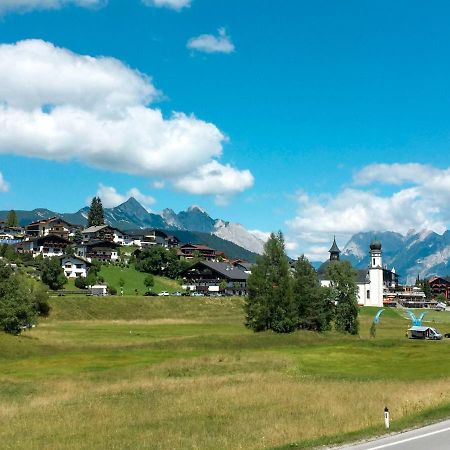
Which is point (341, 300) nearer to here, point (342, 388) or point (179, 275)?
point (342, 388)

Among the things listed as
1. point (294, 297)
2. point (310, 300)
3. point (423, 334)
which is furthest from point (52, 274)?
point (423, 334)

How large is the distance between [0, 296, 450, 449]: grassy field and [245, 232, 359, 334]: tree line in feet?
26.9

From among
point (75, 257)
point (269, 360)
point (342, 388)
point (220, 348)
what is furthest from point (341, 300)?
point (75, 257)

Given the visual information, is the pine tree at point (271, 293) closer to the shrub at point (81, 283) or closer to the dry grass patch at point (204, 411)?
the dry grass patch at point (204, 411)

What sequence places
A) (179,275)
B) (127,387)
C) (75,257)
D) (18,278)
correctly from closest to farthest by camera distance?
(127,387)
(18,278)
(75,257)
(179,275)

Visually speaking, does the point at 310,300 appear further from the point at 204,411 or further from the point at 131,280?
the point at 131,280

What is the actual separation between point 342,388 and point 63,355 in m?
34.6

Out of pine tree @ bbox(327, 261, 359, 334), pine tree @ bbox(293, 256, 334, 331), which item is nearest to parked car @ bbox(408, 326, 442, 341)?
pine tree @ bbox(327, 261, 359, 334)

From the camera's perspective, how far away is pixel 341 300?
103125 millimetres

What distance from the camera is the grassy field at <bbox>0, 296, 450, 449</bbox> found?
27.6m

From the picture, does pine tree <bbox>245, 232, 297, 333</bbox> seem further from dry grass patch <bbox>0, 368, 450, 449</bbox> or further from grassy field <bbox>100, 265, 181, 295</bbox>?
grassy field <bbox>100, 265, 181, 295</bbox>

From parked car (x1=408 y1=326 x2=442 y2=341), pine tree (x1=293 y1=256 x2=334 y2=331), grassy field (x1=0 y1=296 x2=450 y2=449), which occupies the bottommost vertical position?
grassy field (x1=0 y1=296 x2=450 y2=449)

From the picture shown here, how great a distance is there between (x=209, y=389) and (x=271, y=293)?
186ft

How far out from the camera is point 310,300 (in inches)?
A: 3910
